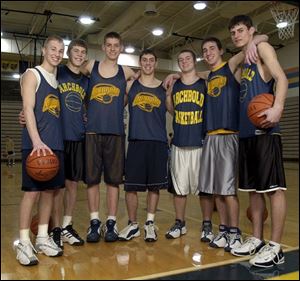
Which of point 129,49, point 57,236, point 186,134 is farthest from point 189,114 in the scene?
point 129,49

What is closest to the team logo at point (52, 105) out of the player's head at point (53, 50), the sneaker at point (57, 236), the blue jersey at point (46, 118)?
the blue jersey at point (46, 118)

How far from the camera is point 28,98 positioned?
7.86ft

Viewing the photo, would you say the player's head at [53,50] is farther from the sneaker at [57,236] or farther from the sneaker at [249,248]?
the sneaker at [249,248]

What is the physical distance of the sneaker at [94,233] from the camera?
9.42 ft

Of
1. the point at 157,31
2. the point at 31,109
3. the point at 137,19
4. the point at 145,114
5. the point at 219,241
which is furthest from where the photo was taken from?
the point at 157,31

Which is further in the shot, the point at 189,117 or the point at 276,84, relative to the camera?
the point at 189,117

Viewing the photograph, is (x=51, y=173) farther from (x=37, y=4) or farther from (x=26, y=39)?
(x=26, y=39)

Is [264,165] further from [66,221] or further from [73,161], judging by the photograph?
[66,221]

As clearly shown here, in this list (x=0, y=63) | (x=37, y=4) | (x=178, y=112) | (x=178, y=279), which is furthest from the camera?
(x=0, y=63)

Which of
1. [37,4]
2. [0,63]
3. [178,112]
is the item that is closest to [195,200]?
[178,112]

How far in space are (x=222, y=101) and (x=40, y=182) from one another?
1.43 m

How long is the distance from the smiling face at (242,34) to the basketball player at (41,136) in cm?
122

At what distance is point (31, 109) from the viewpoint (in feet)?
7.82

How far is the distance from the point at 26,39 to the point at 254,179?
34.2 ft
